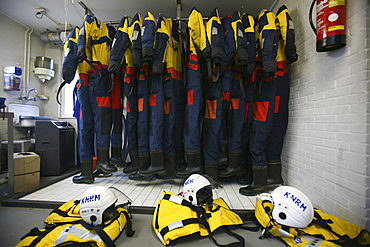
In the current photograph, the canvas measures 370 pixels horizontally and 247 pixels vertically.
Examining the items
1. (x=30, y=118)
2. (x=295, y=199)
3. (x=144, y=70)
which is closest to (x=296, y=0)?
(x=144, y=70)

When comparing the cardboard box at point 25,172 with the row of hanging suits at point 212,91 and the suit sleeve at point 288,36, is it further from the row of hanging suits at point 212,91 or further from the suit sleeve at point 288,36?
the suit sleeve at point 288,36

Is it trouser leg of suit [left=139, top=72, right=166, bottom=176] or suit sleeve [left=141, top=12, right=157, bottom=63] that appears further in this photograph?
trouser leg of suit [left=139, top=72, right=166, bottom=176]

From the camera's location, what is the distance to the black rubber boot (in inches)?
77.4

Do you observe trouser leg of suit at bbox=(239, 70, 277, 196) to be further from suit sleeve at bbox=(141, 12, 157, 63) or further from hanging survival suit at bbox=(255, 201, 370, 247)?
suit sleeve at bbox=(141, 12, 157, 63)

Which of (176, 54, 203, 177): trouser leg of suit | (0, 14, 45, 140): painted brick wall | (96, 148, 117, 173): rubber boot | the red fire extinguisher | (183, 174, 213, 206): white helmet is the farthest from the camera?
(0, 14, 45, 140): painted brick wall

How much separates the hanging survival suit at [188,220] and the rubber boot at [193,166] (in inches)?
22.3

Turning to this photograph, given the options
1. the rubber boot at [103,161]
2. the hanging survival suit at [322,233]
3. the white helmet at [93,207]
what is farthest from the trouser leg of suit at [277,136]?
the rubber boot at [103,161]

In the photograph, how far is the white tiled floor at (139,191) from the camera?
1.64 meters

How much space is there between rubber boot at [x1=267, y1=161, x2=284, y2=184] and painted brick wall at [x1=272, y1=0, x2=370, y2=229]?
0.35 ft

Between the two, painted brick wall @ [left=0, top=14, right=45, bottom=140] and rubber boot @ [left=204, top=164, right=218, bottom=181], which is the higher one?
painted brick wall @ [left=0, top=14, right=45, bottom=140]

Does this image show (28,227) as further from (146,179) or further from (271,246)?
(271,246)

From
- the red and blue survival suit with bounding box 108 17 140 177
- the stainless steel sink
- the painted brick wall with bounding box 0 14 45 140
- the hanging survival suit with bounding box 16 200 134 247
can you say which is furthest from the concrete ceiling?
the hanging survival suit with bounding box 16 200 134 247

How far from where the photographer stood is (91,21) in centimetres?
201

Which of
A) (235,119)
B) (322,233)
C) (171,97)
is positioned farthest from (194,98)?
(322,233)
